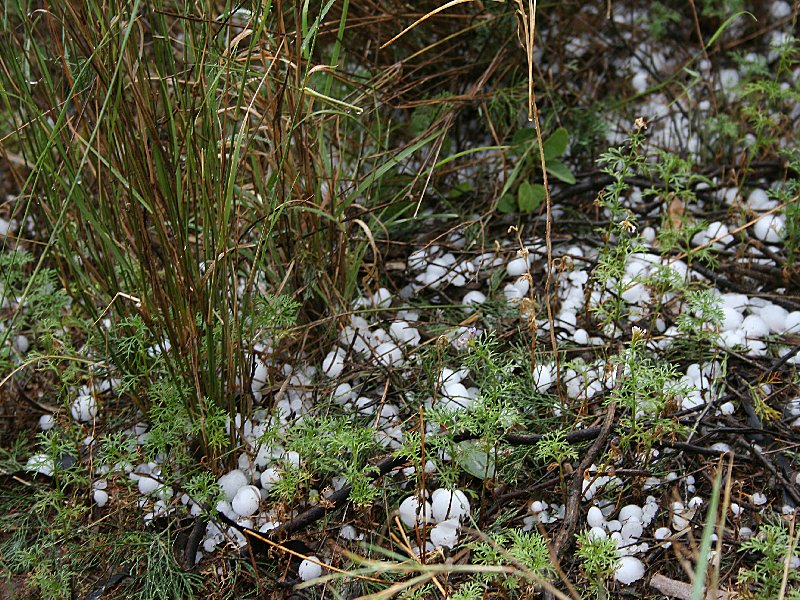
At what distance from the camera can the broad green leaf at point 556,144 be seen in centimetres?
180

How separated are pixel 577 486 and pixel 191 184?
0.77m

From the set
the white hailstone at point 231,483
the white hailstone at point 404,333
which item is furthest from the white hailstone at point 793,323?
the white hailstone at point 231,483

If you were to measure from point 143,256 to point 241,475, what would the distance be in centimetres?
41

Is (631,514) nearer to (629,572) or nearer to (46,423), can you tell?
(629,572)

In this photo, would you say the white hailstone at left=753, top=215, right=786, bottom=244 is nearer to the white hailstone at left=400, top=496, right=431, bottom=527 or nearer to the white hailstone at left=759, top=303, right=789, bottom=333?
the white hailstone at left=759, top=303, right=789, bottom=333

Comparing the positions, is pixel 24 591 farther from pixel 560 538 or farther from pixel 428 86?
pixel 428 86

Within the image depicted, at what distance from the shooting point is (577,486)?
1.26m

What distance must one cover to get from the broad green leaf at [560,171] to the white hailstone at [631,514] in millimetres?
770

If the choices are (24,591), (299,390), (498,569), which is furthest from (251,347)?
(498,569)

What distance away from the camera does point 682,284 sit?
5.24 feet

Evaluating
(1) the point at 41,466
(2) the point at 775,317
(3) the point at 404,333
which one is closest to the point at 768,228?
(2) the point at 775,317

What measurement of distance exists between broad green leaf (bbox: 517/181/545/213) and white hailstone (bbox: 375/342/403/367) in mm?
440

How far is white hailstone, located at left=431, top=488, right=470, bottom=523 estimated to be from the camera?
1.30m

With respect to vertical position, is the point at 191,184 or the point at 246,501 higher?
the point at 191,184
